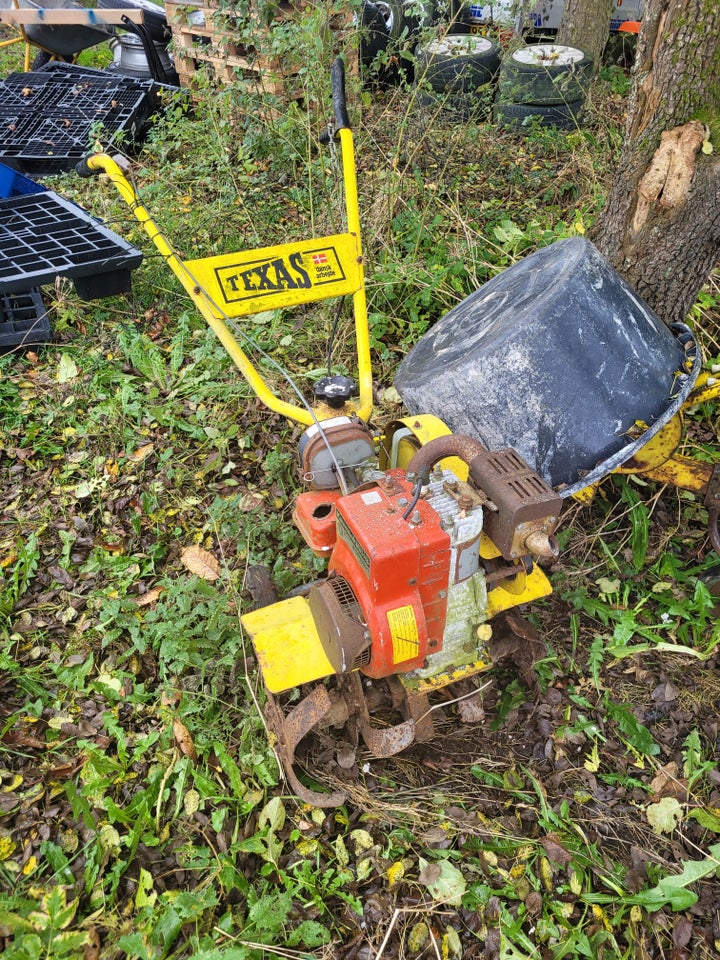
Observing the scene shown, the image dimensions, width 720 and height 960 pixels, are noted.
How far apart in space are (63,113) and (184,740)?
594 centimetres

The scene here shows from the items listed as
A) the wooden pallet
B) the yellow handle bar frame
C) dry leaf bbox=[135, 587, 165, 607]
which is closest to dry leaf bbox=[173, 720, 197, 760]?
dry leaf bbox=[135, 587, 165, 607]

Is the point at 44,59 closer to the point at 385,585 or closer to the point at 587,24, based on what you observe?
the point at 587,24

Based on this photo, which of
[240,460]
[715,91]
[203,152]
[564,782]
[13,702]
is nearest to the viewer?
[564,782]

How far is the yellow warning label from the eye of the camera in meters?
1.87

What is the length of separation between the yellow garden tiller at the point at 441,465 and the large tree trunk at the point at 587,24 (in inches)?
178

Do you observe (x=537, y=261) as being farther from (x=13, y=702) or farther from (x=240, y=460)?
(x=13, y=702)

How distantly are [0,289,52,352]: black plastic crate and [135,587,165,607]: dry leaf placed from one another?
197cm

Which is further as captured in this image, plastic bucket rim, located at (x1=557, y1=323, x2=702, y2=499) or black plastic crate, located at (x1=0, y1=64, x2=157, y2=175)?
black plastic crate, located at (x1=0, y1=64, x2=157, y2=175)

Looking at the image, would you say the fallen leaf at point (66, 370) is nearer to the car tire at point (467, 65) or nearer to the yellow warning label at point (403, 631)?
the yellow warning label at point (403, 631)

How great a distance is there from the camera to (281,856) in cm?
207

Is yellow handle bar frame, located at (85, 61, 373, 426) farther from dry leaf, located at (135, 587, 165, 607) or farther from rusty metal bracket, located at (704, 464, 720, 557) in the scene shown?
rusty metal bracket, located at (704, 464, 720, 557)

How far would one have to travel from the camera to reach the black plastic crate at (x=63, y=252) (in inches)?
152

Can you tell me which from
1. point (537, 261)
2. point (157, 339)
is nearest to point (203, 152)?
point (157, 339)

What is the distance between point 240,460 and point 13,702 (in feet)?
4.65
